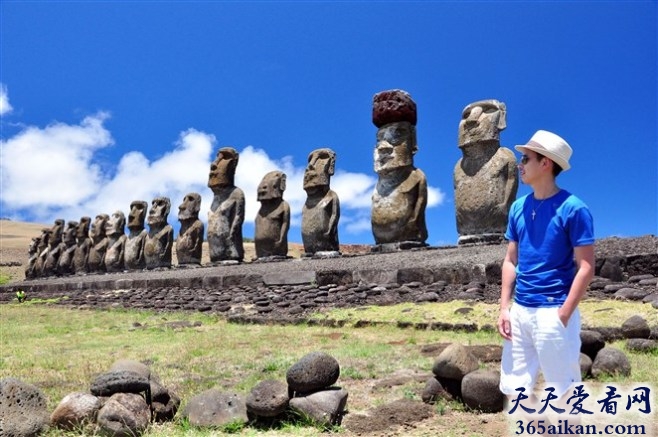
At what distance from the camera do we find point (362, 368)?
537 cm

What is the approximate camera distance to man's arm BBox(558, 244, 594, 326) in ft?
9.21

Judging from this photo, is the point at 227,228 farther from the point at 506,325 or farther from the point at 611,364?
the point at 506,325

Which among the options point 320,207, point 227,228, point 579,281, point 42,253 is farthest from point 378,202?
point 42,253

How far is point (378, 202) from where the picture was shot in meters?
14.0

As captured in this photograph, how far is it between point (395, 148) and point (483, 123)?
2.27 meters

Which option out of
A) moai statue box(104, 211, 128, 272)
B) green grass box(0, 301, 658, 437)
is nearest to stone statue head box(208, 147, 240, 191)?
moai statue box(104, 211, 128, 272)

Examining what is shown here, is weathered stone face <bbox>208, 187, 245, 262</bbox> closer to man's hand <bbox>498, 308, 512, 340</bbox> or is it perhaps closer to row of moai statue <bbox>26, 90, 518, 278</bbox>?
row of moai statue <bbox>26, 90, 518, 278</bbox>

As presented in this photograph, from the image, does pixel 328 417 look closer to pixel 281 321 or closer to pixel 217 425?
pixel 217 425

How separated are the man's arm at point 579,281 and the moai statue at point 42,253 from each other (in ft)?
109

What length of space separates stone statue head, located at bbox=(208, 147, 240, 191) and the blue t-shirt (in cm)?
1728

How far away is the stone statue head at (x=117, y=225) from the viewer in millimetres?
27391

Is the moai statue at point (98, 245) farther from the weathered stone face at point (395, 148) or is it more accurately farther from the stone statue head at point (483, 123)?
the stone statue head at point (483, 123)

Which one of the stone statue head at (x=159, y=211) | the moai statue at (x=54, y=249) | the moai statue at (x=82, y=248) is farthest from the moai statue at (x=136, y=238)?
the moai statue at (x=54, y=249)

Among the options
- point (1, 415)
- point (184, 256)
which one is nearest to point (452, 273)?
point (1, 415)
